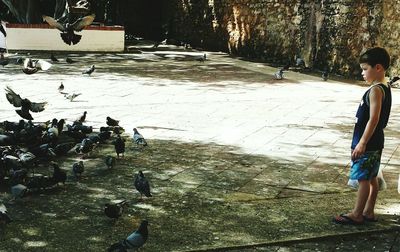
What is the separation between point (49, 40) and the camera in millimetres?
17547

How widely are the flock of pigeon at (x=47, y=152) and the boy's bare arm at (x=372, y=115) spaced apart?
1.76 meters

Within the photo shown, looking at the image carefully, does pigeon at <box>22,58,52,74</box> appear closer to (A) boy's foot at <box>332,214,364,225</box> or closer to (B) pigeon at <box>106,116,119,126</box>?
(B) pigeon at <box>106,116,119,126</box>

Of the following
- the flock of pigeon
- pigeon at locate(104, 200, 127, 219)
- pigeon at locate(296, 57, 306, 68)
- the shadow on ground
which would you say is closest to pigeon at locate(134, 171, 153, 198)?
the flock of pigeon

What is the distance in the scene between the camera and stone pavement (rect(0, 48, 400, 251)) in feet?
14.5

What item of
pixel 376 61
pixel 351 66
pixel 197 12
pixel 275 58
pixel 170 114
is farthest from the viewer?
pixel 197 12

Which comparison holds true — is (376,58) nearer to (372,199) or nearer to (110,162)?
(372,199)

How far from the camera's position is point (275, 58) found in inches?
654

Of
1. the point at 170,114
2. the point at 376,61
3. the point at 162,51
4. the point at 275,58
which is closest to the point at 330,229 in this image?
the point at 376,61

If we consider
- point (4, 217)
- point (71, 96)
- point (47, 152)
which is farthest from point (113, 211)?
point (71, 96)

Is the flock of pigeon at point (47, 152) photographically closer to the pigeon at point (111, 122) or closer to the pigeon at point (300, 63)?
the pigeon at point (111, 122)

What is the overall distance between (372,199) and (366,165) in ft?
1.19

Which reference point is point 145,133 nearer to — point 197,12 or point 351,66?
point 351,66

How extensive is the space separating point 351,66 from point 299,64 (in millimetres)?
1600

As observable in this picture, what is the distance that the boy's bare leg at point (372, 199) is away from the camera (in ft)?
14.0
